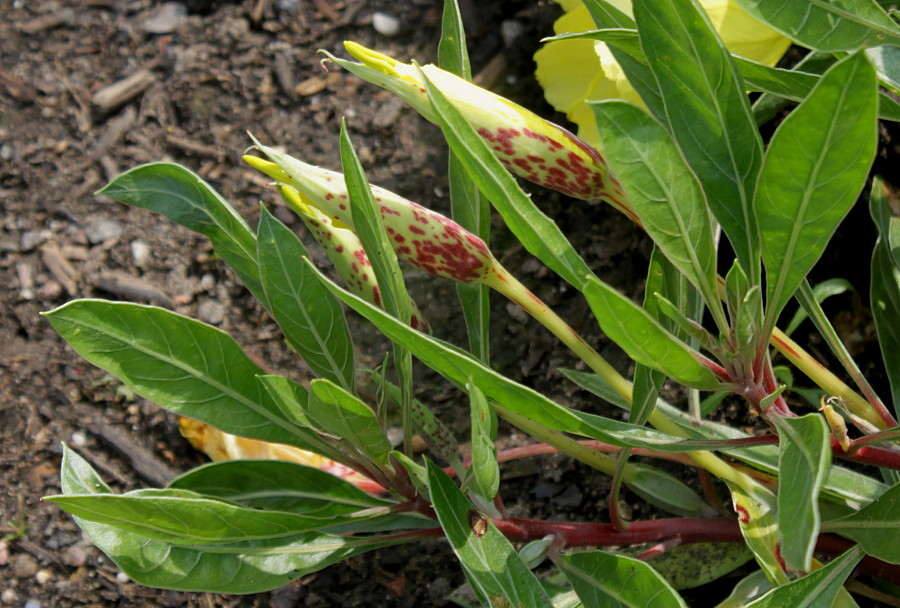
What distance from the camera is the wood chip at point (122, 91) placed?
1.83 m

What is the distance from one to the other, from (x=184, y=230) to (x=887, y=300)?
4.39 feet

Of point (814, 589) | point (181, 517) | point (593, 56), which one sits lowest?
point (181, 517)

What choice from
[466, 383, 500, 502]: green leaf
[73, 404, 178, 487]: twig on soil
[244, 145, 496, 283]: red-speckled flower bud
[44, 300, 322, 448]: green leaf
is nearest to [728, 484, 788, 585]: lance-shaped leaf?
[466, 383, 500, 502]: green leaf

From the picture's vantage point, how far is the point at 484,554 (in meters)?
0.93

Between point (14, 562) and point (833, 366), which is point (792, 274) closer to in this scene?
point (833, 366)

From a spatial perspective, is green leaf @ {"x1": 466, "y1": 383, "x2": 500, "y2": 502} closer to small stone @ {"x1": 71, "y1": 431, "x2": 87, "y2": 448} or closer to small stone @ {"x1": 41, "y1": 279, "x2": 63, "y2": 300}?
small stone @ {"x1": 71, "y1": 431, "x2": 87, "y2": 448}

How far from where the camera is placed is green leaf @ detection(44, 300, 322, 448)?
38.8 inches

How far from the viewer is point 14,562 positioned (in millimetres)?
1521

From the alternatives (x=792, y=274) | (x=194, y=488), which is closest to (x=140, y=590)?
(x=194, y=488)

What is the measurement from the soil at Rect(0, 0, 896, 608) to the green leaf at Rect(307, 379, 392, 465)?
510 millimetres

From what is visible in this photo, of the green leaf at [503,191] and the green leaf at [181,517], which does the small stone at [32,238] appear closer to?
the green leaf at [181,517]

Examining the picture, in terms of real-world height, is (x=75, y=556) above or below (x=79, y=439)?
below

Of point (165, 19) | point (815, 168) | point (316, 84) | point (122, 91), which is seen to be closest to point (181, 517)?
point (815, 168)

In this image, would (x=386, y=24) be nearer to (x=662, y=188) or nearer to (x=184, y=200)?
(x=184, y=200)
